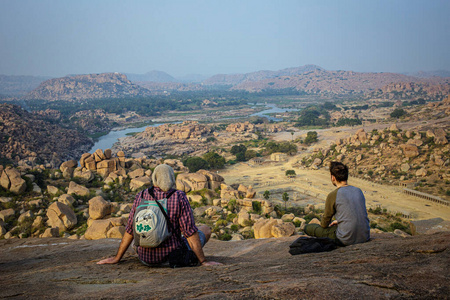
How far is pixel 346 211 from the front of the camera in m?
3.71

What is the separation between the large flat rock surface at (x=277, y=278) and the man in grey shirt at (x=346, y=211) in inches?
8.3

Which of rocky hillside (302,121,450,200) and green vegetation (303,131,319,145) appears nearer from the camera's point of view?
rocky hillside (302,121,450,200)

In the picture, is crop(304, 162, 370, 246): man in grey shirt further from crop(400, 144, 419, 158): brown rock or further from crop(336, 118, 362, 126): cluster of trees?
crop(336, 118, 362, 126): cluster of trees

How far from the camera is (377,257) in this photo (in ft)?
9.78

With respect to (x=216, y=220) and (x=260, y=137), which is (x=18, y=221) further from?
(x=260, y=137)

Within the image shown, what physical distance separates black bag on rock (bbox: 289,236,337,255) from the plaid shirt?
161 cm

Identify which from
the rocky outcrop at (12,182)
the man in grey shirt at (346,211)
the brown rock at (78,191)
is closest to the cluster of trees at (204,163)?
the brown rock at (78,191)

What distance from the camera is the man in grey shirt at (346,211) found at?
3693 millimetres

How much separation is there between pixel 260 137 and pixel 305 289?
195 ft

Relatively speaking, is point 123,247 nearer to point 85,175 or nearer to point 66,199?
point 66,199

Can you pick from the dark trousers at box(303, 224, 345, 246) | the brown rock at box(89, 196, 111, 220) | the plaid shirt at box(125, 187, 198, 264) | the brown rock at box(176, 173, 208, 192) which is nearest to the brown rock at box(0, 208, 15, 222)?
the brown rock at box(89, 196, 111, 220)

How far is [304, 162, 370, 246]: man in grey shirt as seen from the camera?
12.1 feet

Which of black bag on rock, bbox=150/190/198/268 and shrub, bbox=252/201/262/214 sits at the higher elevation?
black bag on rock, bbox=150/190/198/268

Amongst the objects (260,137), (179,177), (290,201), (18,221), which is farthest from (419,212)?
(260,137)
